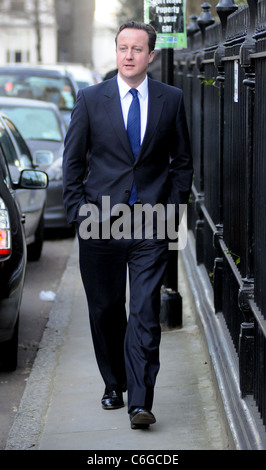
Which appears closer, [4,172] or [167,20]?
[4,172]

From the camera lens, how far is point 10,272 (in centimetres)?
676

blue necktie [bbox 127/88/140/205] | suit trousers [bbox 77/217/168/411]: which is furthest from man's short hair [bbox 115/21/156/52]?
suit trousers [bbox 77/217/168/411]

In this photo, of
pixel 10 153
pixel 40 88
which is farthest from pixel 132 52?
pixel 40 88

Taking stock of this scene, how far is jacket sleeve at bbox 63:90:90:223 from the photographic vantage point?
5.56 meters

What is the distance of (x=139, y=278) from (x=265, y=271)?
3.55ft

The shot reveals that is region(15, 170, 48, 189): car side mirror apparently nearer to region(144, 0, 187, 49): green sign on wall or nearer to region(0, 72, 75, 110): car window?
region(144, 0, 187, 49): green sign on wall

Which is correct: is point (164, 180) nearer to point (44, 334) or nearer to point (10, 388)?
point (10, 388)

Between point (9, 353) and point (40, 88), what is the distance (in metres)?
12.9

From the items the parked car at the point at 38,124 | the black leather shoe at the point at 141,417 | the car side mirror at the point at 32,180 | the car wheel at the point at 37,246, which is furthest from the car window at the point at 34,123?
the black leather shoe at the point at 141,417

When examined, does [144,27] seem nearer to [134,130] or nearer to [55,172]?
[134,130]

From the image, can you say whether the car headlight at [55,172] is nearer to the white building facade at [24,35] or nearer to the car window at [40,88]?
the car window at [40,88]

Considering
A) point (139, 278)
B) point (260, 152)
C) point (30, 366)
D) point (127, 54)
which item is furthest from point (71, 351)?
point (260, 152)

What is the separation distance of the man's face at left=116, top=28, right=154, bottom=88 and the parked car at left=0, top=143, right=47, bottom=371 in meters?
1.69

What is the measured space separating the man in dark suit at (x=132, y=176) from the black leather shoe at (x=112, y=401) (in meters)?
0.40
